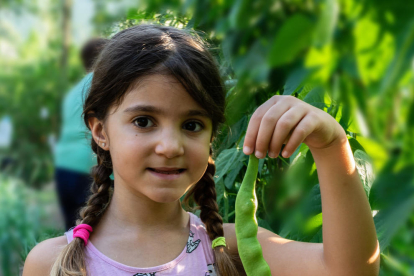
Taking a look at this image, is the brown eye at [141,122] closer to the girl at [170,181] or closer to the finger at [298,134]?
the girl at [170,181]

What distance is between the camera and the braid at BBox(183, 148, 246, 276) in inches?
49.7

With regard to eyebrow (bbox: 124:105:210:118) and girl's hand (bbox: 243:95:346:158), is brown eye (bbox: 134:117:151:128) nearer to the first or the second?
eyebrow (bbox: 124:105:210:118)

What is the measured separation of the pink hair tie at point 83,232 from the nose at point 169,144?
0.36 meters

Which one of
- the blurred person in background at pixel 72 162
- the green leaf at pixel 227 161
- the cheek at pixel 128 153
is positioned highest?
the cheek at pixel 128 153

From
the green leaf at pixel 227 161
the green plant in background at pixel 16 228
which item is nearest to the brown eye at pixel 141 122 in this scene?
the green leaf at pixel 227 161

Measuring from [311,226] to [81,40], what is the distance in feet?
8.31

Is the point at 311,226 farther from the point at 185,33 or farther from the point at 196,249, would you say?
the point at 185,33

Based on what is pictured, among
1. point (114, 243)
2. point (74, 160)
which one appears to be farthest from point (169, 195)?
point (74, 160)

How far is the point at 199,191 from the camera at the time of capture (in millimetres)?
1436

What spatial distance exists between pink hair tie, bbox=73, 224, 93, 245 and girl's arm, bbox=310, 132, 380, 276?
0.68 meters

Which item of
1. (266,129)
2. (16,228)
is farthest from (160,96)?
(16,228)

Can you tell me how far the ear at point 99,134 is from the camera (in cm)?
132

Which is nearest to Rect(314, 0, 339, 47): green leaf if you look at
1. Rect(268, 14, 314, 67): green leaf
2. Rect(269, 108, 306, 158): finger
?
Rect(268, 14, 314, 67): green leaf

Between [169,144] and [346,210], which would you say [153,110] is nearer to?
[169,144]
